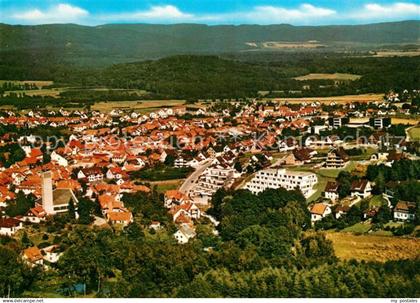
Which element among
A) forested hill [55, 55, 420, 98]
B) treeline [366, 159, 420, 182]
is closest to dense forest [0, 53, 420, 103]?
forested hill [55, 55, 420, 98]

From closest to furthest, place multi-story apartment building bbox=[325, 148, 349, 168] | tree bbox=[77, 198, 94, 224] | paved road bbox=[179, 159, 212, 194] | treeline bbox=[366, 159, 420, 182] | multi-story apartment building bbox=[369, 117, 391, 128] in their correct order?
tree bbox=[77, 198, 94, 224] → treeline bbox=[366, 159, 420, 182] → paved road bbox=[179, 159, 212, 194] → multi-story apartment building bbox=[325, 148, 349, 168] → multi-story apartment building bbox=[369, 117, 391, 128]

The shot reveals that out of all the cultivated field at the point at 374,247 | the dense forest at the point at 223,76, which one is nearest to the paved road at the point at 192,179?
the cultivated field at the point at 374,247

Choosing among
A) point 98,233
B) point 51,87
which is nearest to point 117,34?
point 51,87

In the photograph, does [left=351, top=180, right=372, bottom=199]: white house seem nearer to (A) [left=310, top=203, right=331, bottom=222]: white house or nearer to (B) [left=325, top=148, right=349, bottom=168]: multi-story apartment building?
(A) [left=310, top=203, right=331, bottom=222]: white house

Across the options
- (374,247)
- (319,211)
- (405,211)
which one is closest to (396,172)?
(405,211)

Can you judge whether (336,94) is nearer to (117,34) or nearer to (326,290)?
(117,34)

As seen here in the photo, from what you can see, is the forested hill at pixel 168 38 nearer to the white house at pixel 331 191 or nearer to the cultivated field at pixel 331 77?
the cultivated field at pixel 331 77
